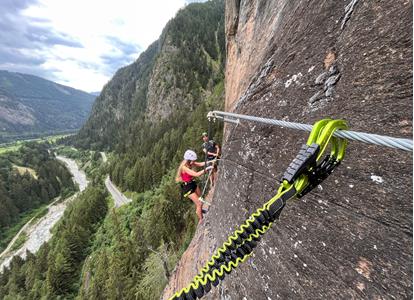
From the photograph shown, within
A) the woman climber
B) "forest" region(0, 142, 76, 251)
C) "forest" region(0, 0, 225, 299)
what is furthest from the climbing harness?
"forest" region(0, 142, 76, 251)

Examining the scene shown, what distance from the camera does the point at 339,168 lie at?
289 centimetres

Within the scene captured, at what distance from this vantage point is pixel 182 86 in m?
117

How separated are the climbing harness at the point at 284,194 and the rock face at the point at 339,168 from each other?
2.65 feet

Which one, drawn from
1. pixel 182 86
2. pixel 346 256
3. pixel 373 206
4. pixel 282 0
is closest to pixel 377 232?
pixel 373 206

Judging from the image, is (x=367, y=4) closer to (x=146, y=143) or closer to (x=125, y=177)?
(x=125, y=177)

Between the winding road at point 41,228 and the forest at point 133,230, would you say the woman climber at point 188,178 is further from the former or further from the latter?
the winding road at point 41,228

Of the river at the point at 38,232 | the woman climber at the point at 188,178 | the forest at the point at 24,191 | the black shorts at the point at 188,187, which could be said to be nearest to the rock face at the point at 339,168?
the woman climber at the point at 188,178

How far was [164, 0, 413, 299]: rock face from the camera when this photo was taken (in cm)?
234

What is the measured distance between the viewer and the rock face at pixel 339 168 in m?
2.34

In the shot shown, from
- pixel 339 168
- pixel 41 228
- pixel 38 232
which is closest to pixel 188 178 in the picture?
pixel 339 168

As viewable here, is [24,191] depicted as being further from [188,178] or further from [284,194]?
[284,194]

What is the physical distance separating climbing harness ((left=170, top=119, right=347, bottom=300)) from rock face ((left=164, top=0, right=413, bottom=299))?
2.65ft

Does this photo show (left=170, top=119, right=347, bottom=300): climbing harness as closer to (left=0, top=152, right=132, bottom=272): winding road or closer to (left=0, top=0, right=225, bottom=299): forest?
(left=0, top=0, right=225, bottom=299): forest

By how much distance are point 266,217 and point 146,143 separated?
9321cm
